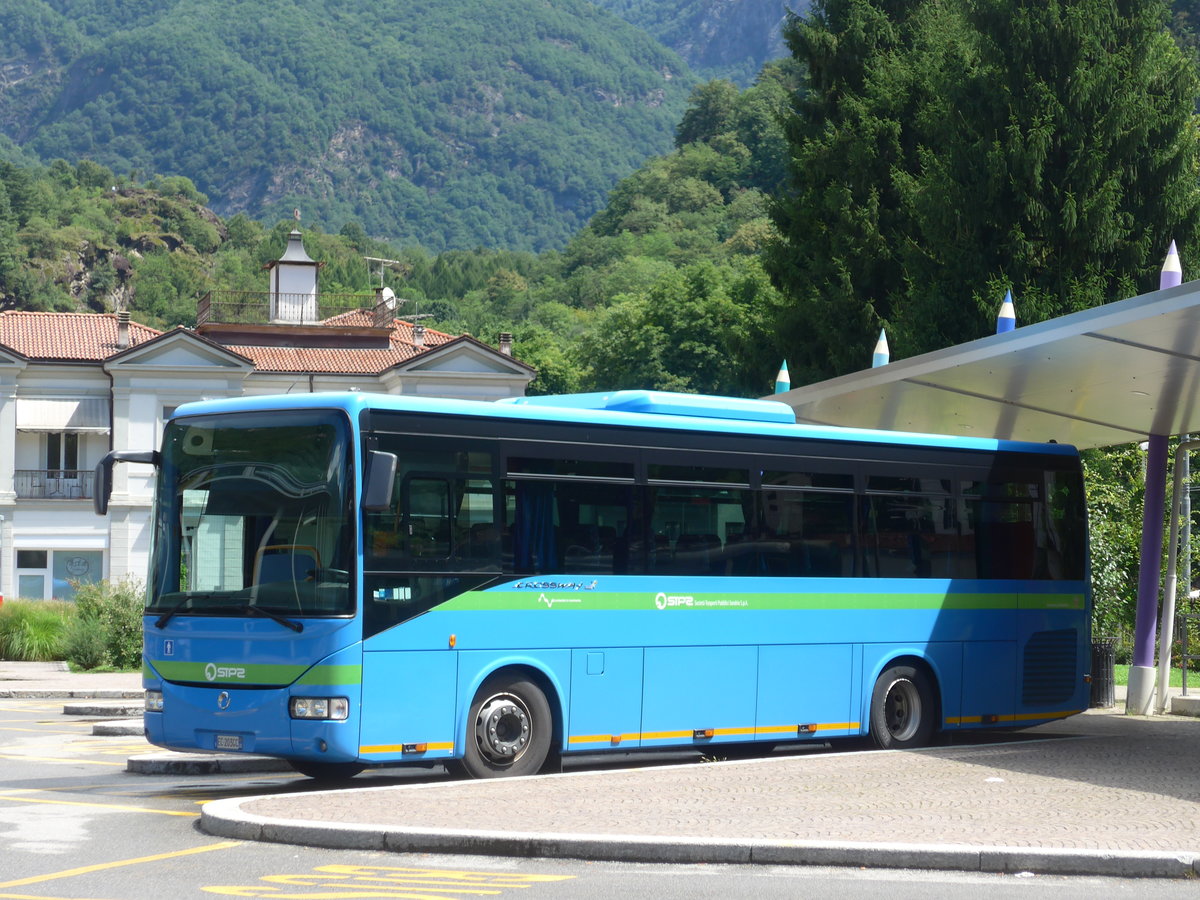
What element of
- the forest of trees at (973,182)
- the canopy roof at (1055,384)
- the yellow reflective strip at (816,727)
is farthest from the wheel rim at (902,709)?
the forest of trees at (973,182)

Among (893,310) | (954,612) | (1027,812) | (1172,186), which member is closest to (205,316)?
(893,310)

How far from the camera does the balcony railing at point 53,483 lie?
59.4 m

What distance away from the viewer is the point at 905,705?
17266 mm

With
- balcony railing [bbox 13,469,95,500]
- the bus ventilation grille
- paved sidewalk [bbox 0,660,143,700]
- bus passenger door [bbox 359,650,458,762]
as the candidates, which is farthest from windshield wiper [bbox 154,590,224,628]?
balcony railing [bbox 13,469,95,500]

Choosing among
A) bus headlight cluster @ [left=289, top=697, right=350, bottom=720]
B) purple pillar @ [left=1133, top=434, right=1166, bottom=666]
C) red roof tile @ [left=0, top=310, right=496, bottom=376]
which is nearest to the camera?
bus headlight cluster @ [left=289, top=697, right=350, bottom=720]

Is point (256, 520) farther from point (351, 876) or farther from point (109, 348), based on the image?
point (109, 348)

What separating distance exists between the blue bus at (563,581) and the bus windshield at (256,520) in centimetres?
2

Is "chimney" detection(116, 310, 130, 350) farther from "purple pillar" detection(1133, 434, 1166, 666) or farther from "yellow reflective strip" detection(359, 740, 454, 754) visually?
"yellow reflective strip" detection(359, 740, 454, 754)

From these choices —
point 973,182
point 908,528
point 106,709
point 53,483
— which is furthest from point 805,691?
point 53,483

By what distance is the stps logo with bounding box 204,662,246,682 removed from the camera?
12.8 metres

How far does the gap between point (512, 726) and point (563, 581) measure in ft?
4.21

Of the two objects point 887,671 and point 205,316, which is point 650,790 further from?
point 205,316

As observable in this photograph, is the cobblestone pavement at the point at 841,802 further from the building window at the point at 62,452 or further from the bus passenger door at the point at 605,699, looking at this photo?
the building window at the point at 62,452

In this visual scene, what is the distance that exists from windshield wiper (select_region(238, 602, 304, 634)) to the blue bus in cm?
3
